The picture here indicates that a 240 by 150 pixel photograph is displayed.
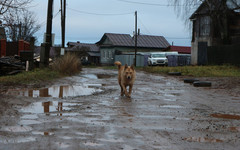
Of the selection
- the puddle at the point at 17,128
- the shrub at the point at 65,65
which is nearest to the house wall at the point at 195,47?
the shrub at the point at 65,65

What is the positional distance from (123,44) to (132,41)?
2.67 metres

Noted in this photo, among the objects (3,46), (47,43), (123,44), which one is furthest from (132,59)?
(47,43)

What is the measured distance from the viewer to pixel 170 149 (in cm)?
394

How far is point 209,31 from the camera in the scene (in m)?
38.4

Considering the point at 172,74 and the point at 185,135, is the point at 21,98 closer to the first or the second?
the point at 185,135

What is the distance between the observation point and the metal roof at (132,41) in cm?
6475

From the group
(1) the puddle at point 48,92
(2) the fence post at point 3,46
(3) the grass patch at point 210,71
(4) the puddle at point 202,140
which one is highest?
(2) the fence post at point 3,46

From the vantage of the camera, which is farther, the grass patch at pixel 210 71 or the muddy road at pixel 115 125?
the grass patch at pixel 210 71

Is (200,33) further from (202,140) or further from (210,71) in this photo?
(202,140)

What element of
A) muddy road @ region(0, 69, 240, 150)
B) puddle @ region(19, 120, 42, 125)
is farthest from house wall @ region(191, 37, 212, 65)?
puddle @ region(19, 120, 42, 125)

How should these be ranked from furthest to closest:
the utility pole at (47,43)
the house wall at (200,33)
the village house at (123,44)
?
the village house at (123,44), the house wall at (200,33), the utility pole at (47,43)

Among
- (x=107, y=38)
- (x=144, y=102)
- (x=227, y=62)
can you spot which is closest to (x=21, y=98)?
(x=144, y=102)

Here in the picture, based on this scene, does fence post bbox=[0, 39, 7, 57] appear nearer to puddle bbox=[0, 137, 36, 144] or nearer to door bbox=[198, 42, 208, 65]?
door bbox=[198, 42, 208, 65]

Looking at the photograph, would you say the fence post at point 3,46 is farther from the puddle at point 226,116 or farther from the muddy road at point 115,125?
the puddle at point 226,116
